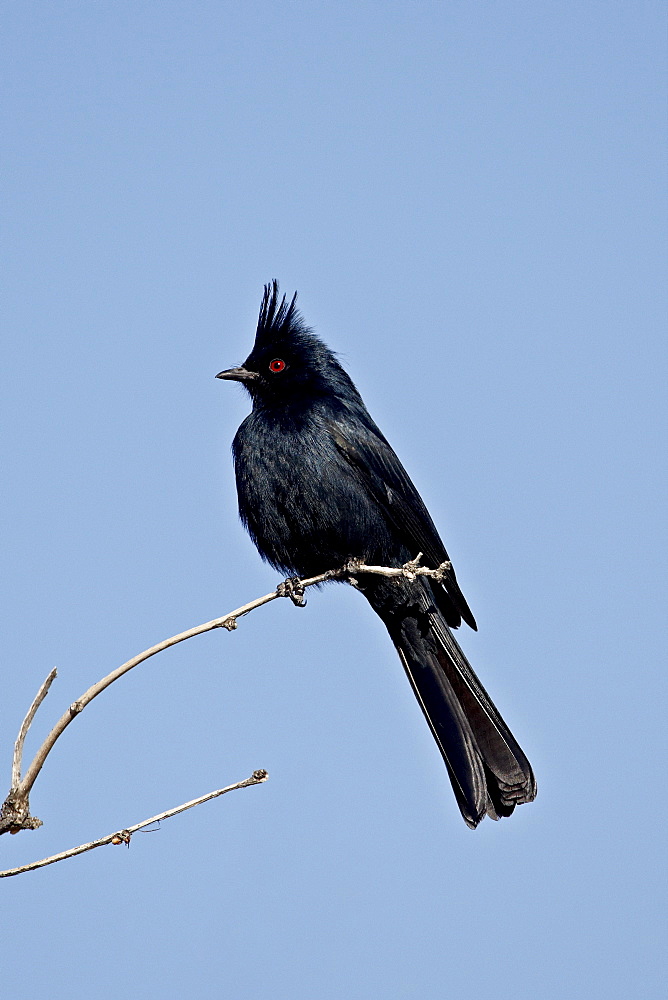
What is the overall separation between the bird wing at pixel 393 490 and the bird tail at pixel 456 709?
0.67ft

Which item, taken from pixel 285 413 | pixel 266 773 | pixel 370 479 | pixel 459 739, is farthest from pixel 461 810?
pixel 266 773

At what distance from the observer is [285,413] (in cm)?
681

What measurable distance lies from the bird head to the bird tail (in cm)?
134

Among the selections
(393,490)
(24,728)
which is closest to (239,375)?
(393,490)

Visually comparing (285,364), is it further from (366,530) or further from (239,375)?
(366,530)

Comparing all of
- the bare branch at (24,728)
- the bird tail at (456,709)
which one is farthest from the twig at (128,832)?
the bird tail at (456,709)

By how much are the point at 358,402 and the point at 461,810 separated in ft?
8.85

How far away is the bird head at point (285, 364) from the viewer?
7152mm

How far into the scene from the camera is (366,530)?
6.65 meters

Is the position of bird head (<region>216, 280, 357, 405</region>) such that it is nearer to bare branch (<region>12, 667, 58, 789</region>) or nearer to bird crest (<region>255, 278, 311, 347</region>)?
bird crest (<region>255, 278, 311, 347</region>)

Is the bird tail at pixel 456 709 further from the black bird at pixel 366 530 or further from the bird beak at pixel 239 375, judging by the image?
the bird beak at pixel 239 375

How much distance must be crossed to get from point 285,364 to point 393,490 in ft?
3.87

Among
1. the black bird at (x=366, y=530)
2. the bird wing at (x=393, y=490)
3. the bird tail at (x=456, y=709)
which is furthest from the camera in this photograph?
the bird wing at (x=393, y=490)

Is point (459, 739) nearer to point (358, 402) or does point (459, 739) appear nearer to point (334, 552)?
point (334, 552)
